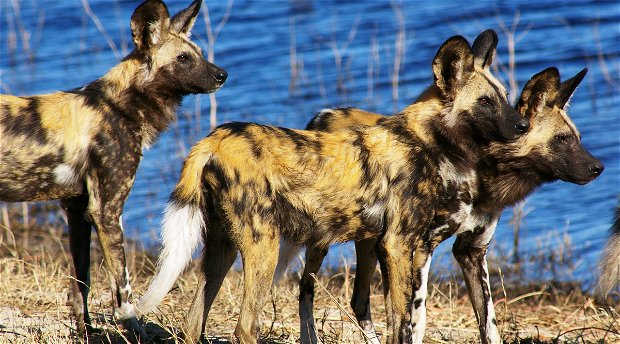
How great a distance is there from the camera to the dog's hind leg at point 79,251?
5426 millimetres

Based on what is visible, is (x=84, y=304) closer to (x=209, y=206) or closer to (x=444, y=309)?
(x=209, y=206)

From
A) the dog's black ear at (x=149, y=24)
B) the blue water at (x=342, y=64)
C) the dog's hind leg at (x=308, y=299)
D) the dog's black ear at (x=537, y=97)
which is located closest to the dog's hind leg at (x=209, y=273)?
the dog's hind leg at (x=308, y=299)

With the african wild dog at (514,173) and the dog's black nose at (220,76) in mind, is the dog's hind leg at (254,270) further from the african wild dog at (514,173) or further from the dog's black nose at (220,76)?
the dog's black nose at (220,76)

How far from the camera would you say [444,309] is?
615cm

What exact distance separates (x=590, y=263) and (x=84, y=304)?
389 cm

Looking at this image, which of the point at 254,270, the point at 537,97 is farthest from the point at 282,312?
the point at 537,97

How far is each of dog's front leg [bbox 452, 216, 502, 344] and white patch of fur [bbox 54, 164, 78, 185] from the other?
6.48 feet

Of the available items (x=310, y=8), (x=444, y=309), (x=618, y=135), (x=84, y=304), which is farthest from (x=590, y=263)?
(x=310, y=8)

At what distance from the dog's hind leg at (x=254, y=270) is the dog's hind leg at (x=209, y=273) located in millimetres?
341

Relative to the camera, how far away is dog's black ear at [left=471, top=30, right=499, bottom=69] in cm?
517

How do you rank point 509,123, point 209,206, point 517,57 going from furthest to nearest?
1. point 517,57
2. point 509,123
3. point 209,206

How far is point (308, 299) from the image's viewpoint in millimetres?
5348

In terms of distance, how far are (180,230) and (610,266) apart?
197cm

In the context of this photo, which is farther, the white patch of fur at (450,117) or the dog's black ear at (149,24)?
the dog's black ear at (149,24)
